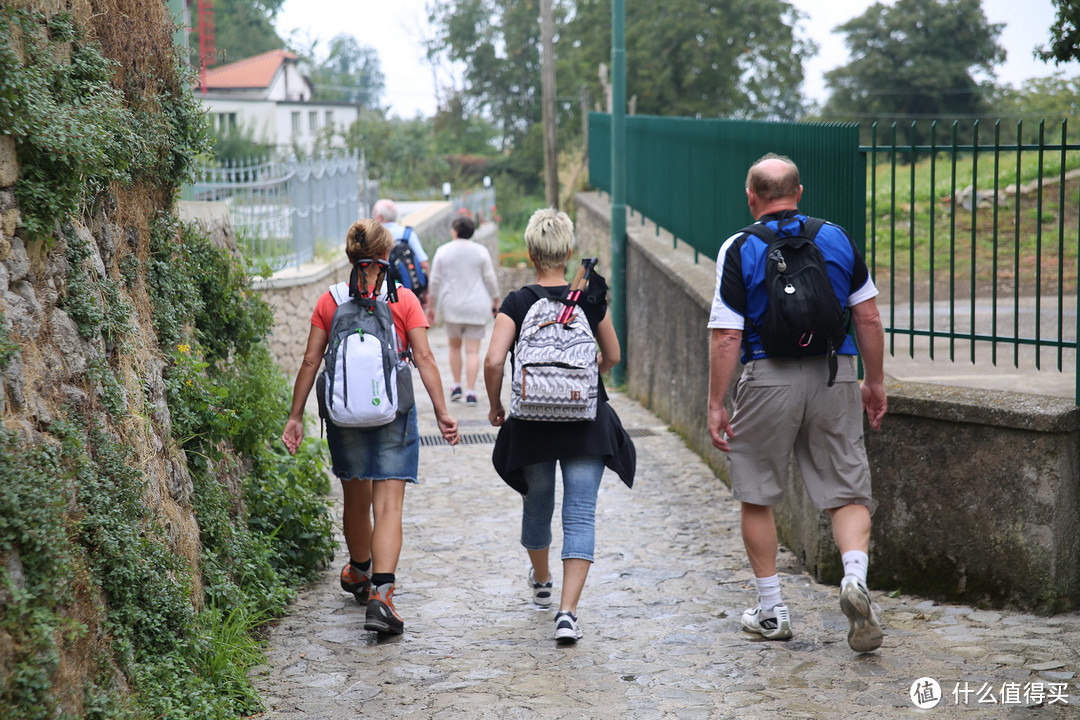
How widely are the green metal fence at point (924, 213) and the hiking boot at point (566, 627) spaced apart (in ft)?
7.24

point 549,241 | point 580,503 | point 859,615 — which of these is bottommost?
point 859,615

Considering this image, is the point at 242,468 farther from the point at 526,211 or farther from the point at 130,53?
the point at 526,211

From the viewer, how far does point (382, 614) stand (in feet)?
15.5

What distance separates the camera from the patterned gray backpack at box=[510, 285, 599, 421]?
4512mm

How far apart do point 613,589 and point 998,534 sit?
178 centimetres

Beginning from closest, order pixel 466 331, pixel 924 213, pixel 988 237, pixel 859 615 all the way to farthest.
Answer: pixel 859 615 < pixel 466 331 < pixel 988 237 < pixel 924 213

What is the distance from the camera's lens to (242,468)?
5.48 meters

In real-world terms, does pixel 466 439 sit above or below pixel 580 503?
below

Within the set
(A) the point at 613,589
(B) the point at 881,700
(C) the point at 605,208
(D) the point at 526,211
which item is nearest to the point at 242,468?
(A) the point at 613,589

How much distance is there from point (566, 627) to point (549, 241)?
161 cm

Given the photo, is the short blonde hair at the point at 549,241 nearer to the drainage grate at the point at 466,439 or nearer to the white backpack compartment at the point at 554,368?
the white backpack compartment at the point at 554,368

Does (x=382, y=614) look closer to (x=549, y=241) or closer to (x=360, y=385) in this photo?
(x=360, y=385)

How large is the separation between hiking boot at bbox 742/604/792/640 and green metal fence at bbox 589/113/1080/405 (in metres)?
1.55

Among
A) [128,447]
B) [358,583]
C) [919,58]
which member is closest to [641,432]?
[358,583]
